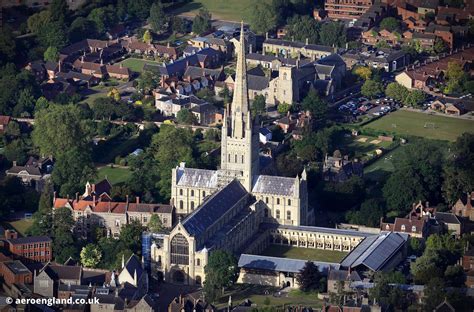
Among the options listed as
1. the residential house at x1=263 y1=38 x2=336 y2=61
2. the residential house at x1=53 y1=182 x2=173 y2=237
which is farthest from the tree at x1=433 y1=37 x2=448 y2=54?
the residential house at x1=53 y1=182 x2=173 y2=237

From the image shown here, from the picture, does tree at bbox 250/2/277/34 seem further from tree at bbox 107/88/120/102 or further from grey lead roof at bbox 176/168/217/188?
grey lead roof at bbox 176/168/217/188

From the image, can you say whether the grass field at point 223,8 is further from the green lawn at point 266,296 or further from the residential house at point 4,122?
the green lawn at point 266,296

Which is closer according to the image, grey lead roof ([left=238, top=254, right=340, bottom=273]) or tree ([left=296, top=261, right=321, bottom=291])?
tree ([left=296, top=261, right=321, bottom=291])

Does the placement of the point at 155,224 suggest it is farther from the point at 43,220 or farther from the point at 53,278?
the point at 53,278

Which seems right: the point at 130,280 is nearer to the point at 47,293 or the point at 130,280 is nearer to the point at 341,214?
the point at 47,293

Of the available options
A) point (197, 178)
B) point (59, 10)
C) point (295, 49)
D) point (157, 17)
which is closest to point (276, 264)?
point (197, 178)

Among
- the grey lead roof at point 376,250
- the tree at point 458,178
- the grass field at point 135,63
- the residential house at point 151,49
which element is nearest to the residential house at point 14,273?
the grey lead roof at point 376,250

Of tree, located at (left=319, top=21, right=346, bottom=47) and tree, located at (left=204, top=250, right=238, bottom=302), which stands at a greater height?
tree, located at (left=204, top=250, right=238, bottom=302)
